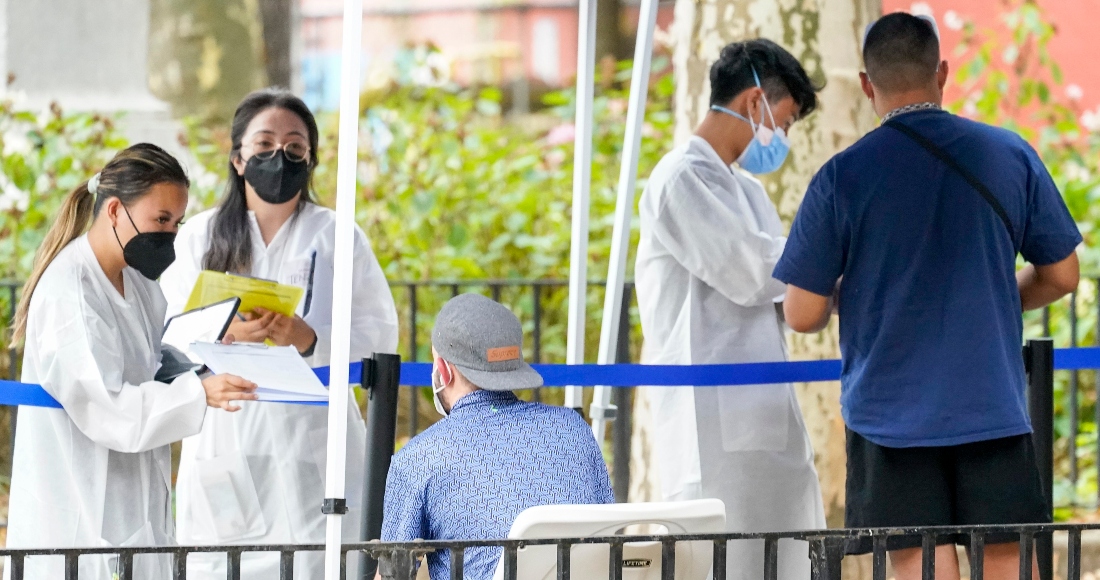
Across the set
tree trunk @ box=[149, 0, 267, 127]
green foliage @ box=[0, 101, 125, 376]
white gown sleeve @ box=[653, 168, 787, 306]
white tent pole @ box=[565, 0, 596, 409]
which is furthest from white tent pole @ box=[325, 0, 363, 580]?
tree trunk @ box=[149, 0, 267, 127]

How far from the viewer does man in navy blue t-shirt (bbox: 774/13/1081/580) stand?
327cm

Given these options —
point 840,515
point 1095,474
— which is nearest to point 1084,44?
point 1095,474

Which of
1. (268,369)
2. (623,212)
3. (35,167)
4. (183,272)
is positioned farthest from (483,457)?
(35,167)

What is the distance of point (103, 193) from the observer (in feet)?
11.9

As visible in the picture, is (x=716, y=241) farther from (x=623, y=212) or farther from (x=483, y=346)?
(x=483, y=346)

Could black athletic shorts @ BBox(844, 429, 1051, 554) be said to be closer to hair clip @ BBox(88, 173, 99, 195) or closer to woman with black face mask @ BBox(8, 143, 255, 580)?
woman with black face mask @ BBox(8, 143, 255, 580)

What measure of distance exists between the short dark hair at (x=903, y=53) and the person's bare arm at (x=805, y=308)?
0.51m

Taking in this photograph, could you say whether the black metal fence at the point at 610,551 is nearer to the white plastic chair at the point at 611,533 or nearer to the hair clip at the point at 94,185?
the white plastic chair at the point at 611,533

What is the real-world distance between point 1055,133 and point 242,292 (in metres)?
5.50

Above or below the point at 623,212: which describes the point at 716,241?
below

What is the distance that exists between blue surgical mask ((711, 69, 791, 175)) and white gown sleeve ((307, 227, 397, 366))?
112 cm

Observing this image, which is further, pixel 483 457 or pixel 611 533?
pixel 483 457

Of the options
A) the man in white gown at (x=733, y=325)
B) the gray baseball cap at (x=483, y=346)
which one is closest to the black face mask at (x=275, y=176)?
the man in white gown at (x=733, y=325)

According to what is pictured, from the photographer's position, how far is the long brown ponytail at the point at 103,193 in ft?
11.7
